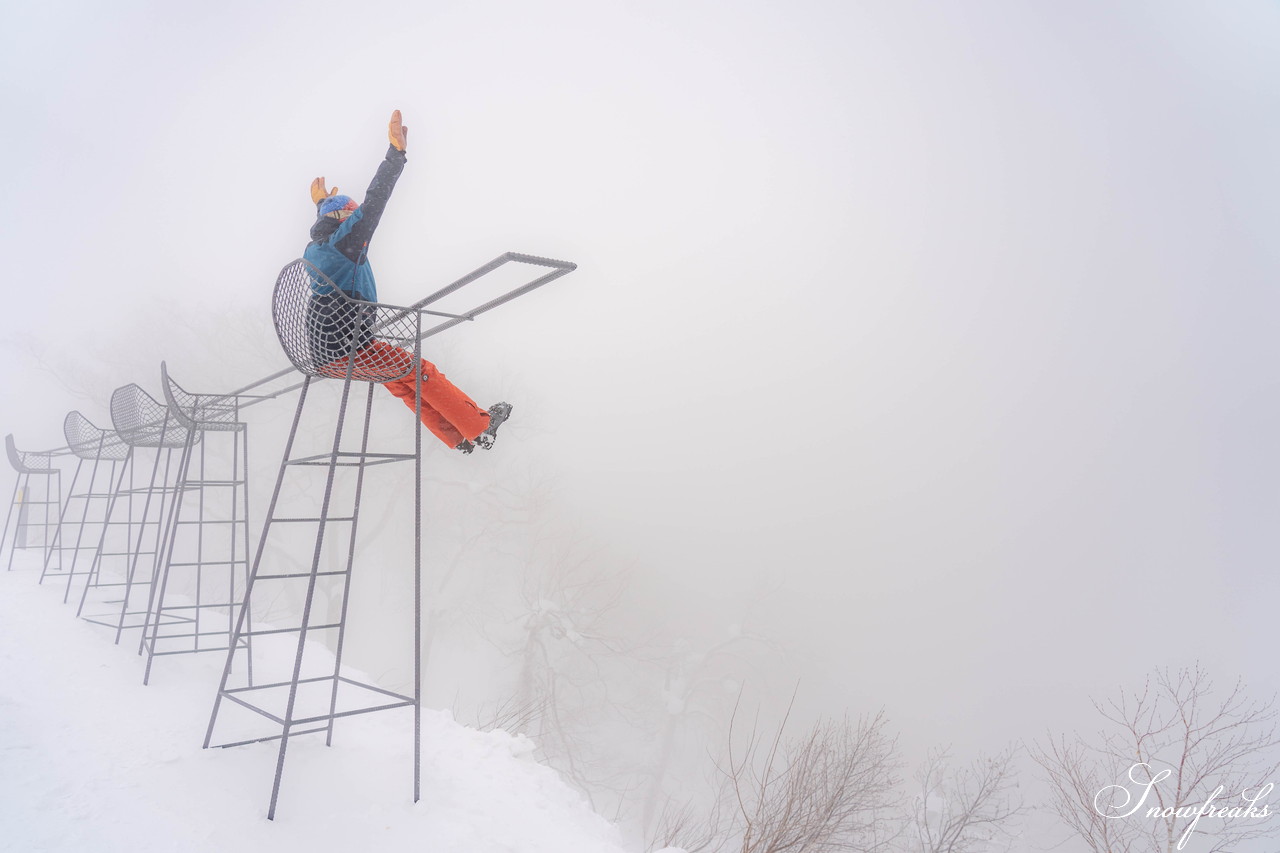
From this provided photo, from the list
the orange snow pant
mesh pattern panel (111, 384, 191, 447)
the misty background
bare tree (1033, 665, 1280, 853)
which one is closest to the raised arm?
the orange snow pant

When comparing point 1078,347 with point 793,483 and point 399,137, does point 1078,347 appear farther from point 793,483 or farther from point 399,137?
point 399,137

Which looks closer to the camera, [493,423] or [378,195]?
[378,195]

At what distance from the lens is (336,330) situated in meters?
2.46

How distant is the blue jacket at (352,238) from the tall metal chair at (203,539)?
1.46 m

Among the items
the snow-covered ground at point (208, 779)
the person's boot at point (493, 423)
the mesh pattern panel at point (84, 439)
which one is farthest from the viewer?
the mesh pattern panel at point (84, 439)

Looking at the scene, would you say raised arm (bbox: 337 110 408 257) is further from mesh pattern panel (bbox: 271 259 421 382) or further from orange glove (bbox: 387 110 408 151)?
mesh pattern panel (bbox: 271 259 421 382)

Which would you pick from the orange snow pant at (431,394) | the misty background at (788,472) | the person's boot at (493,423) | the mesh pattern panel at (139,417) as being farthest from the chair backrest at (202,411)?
the misty background at (788,472)

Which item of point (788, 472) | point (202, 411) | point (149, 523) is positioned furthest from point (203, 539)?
point (788, 472)

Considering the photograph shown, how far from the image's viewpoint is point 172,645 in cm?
472

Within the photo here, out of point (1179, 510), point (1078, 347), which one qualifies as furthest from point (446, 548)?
point (1078, 347)

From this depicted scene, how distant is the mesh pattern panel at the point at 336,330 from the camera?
2.43 metres

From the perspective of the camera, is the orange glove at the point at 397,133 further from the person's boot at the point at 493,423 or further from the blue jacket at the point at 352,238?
the person's boot at the point at 493,423

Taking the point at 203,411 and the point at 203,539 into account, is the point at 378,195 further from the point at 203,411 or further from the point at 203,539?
the point at 203,539

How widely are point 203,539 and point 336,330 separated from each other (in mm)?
19649
